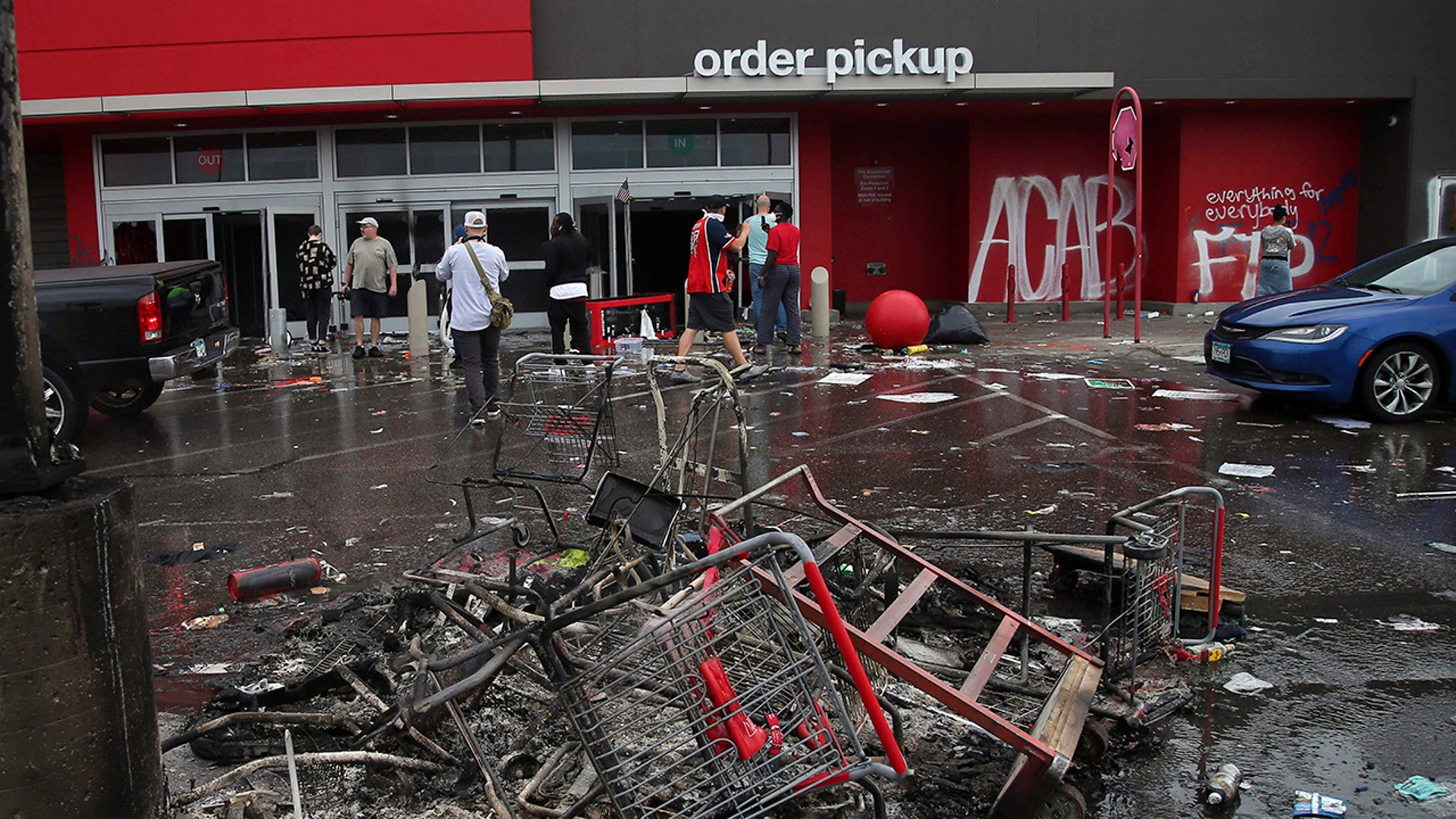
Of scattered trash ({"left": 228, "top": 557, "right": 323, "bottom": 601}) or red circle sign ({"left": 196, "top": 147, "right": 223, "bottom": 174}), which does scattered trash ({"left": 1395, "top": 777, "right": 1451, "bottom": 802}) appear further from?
red circle sign ({"left": 196, "top": 147, "right": 223, "bottom": 174})

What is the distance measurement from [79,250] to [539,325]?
8648 mm

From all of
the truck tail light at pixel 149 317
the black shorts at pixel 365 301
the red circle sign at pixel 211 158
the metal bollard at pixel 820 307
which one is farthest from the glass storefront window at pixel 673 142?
the truck tail light at pixel 149 317

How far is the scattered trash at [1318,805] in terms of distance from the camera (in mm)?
3330

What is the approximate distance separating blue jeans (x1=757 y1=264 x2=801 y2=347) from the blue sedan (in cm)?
622

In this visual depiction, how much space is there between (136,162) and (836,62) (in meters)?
13.2

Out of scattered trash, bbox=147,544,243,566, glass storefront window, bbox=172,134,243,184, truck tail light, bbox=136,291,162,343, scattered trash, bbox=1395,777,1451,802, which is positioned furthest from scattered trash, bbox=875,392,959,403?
→ glass storefront window, bbox=172,134,243,184

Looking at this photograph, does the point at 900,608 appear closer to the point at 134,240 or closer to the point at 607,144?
the point at 607,144

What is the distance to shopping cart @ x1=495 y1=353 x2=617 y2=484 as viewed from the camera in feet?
18.9

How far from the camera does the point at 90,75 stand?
19.4 meters

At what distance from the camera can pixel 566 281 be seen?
14.5 metres

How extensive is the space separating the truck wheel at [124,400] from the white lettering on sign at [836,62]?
10.9 m

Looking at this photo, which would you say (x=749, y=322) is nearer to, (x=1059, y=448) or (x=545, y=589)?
(x=1059, y=448)

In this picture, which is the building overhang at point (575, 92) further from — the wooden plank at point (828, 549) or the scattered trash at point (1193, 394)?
the wooden plank at point (828, 549)

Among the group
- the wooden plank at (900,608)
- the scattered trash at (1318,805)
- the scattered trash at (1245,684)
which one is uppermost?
the wooden plank at (900,608)
